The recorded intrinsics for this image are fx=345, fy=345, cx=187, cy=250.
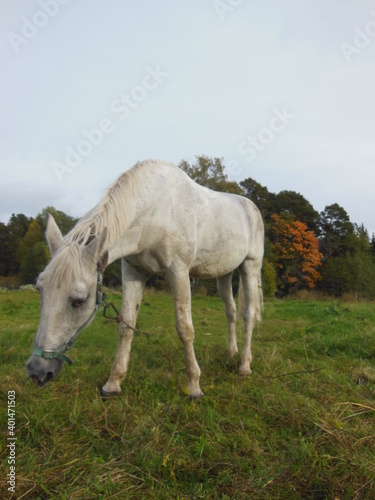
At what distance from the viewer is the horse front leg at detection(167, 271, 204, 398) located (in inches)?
136

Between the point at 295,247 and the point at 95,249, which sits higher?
the point at 295,247

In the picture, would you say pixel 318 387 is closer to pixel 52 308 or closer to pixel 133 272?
pixel 133 272

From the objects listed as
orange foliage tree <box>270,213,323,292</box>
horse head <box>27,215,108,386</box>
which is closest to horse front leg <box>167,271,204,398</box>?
horse head <box>27,215,108,386</box>

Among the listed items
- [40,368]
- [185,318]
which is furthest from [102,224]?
[185,318]

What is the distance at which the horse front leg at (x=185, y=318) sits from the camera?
345 centimetres

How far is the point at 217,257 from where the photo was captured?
13.5ft

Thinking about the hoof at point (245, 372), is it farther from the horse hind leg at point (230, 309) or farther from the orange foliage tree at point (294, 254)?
the orange foliage tree at point (294, 254)

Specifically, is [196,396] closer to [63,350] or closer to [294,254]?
[63,350]

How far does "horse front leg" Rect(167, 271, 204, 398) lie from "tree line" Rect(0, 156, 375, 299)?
20.0 metres

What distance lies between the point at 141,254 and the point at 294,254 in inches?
1188

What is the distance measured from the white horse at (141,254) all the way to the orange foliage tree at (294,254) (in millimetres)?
27793

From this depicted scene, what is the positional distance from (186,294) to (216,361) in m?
1.66

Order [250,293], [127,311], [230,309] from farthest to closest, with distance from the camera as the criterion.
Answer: [230,309] < [250,293] < [127,311]

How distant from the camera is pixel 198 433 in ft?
8.16
